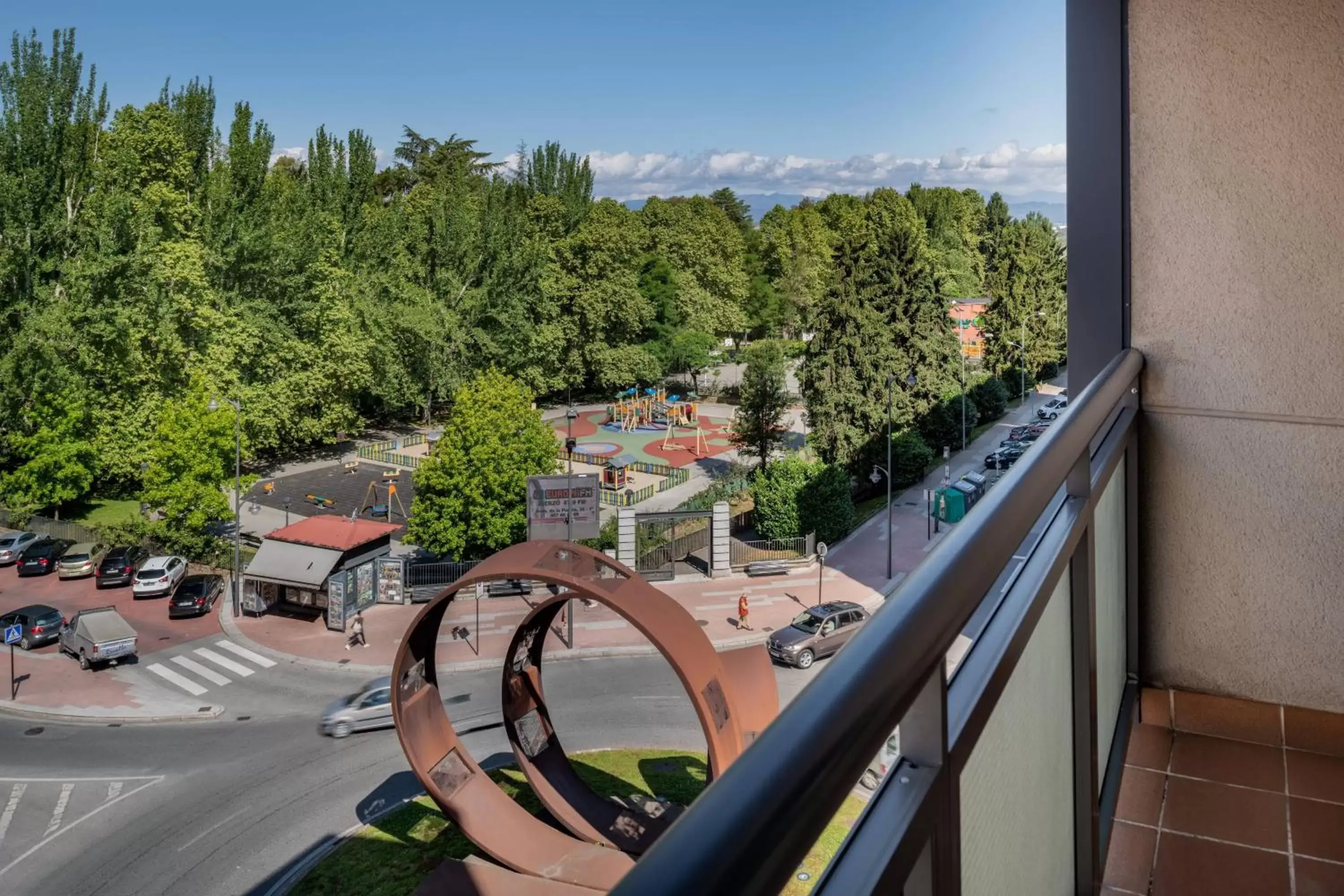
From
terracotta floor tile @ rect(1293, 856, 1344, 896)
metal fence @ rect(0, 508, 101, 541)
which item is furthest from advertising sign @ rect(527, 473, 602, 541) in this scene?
terracotta floor tile @ rect(1293, 856, 1344, 896)

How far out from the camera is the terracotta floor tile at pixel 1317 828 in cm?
162

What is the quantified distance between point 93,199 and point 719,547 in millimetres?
15575

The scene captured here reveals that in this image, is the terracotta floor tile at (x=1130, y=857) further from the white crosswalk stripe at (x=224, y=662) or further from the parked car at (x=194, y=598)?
the parked car at (x=194, y=598)

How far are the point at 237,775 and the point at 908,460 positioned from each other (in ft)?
49.4

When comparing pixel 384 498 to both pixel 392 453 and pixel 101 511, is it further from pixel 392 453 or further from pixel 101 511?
pixel 101 511

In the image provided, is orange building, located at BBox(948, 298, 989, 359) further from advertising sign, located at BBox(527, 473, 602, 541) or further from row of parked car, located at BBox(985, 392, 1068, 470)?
advertising sign, located at BBox(527, 473, 602, 541)

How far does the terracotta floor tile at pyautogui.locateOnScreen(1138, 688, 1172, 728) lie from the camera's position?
210 centimetres

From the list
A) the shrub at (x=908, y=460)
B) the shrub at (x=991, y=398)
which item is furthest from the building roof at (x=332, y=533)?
the shrub at (x=991, y=398)

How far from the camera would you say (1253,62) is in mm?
1939

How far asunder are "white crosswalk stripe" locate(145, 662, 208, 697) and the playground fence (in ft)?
37.2

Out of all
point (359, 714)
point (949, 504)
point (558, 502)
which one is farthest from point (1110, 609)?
point (949, 504)

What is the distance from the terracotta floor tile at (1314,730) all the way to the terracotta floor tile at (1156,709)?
207 millimetres

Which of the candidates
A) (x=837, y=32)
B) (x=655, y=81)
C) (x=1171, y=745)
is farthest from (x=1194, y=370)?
(x=655, y=81)

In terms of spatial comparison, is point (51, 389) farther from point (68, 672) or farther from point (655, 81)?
point (655, 81)
